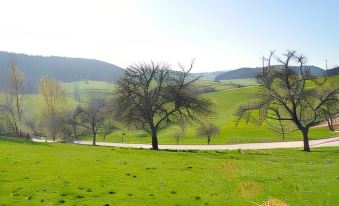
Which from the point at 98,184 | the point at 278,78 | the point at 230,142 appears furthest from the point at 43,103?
the point at 98,184

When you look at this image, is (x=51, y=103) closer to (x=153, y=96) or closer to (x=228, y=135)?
(x=228, y=135)

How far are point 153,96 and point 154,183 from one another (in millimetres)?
27935

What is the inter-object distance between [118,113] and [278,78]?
71.0ft

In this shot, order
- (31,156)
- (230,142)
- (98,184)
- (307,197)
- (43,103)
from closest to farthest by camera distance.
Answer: (307,197) → (98,184) → (31,156) → (230,142) → (43,103)

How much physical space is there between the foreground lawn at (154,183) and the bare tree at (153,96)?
54.5 ft

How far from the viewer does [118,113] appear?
169 ft

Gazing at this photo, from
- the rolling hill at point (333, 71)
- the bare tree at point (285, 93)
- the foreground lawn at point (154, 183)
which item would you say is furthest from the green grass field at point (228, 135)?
the rolling hill at point (333, 71)

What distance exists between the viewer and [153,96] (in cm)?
5103

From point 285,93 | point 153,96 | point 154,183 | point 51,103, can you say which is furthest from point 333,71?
point 154,183

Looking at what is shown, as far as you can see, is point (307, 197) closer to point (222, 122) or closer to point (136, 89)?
point (136, 89)

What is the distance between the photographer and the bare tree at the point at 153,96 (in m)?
50.7

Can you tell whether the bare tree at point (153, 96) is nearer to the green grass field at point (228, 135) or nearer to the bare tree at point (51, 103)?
the green grass field at point (228, 135)

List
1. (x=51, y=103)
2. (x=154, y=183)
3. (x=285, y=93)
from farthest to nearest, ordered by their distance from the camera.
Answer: (x=51, y=103)
(x=285, y=93)
(x=154, y=183)

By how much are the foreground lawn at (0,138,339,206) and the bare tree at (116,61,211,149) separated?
16.6 metres
